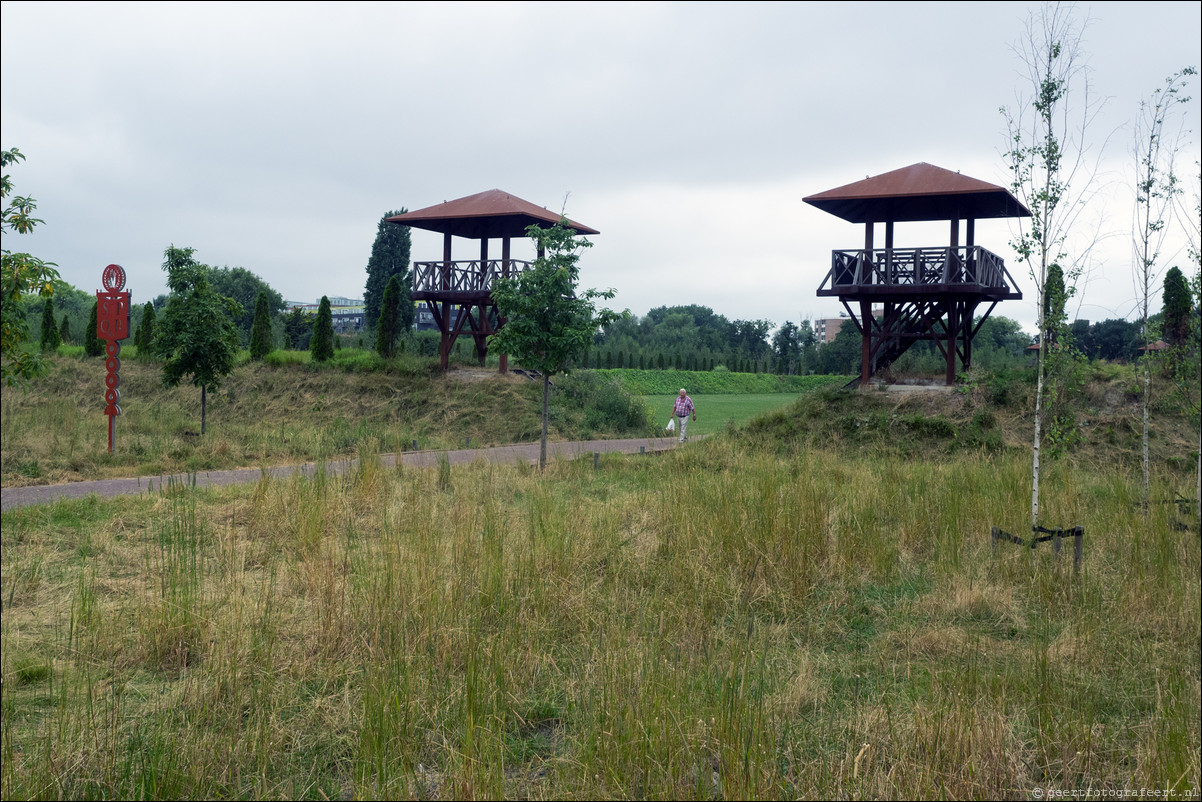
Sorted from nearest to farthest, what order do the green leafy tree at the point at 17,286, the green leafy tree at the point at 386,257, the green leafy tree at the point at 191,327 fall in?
1. the green leafy tree at the point at 17,286
2. the green leafy tree at the point at 191,327
3. the green leafy tree at the point at 386,257

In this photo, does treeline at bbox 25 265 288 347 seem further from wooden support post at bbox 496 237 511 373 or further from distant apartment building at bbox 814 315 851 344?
distant apartment building at bbox 814 315 851 344

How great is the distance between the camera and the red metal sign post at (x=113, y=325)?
1499 centimetres

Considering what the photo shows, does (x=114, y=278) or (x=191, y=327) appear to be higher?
(x=114, y=278)

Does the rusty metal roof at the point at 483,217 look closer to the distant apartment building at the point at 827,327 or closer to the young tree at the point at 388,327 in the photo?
the young tree at the point at 388,327

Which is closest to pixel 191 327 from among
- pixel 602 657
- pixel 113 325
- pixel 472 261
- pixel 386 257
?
pixel 113 325

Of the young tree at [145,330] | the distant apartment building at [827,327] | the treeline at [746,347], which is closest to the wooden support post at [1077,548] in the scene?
the treeline at [746,347]

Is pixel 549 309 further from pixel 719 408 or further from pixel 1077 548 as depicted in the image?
pixel 719 408

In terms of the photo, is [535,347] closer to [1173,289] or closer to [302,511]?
[302,511]

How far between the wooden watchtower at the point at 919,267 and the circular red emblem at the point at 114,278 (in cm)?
1665

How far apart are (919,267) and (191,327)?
749 inches

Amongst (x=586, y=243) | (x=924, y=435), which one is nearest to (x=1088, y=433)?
(x=924, y=435)

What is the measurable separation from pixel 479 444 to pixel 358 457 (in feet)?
42.3

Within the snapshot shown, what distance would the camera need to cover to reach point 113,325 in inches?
610

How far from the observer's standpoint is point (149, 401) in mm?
31172
